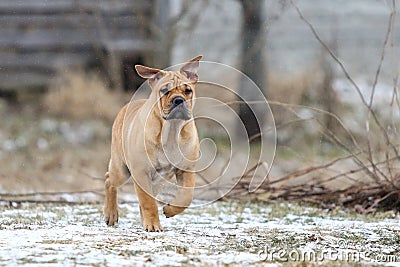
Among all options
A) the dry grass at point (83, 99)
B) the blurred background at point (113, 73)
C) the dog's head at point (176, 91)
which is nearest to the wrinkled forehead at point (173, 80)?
the dog's head at point (176, 91)

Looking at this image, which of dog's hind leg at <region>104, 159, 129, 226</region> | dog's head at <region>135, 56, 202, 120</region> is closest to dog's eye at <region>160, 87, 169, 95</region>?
dog's head at <region>135, 56, 202, 120</region>

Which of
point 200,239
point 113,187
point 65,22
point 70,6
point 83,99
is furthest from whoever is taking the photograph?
point 65,22

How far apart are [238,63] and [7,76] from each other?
3847mm

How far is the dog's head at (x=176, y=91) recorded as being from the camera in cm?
438

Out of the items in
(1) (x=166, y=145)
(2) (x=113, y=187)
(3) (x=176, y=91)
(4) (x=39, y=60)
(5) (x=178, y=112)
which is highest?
(4) (x=39, y=60)

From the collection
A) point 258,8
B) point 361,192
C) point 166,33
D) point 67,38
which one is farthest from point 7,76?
point 361,192

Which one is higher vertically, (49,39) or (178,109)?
(49,39)

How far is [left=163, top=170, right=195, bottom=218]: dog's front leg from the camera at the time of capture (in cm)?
449

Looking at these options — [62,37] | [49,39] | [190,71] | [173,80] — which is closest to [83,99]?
[62,37]

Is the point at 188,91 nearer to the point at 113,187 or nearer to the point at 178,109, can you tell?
the point at 178,109

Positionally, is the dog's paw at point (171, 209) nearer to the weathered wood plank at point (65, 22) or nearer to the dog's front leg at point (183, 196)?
the dog's front leg at point (183, 196)

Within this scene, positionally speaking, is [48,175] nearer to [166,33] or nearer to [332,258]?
[166,33]

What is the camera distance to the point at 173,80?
4.47 meters

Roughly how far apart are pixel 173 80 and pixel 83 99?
703cm
